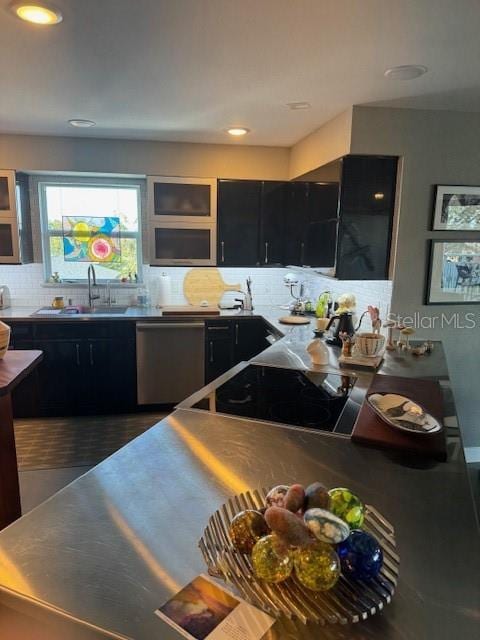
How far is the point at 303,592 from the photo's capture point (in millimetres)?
774

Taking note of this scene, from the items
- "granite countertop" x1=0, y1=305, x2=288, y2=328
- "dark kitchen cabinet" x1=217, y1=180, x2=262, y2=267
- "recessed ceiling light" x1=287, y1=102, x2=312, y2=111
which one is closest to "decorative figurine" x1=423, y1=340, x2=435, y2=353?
"granite countertop" x1=0, y1=305, x2=288, y2=328

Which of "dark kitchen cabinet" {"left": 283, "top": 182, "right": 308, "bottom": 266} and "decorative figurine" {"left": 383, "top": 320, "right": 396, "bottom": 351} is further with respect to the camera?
"dark kitchen cabinet" {"left": 283, "top": 182, "right": 308, "bottom": 266}

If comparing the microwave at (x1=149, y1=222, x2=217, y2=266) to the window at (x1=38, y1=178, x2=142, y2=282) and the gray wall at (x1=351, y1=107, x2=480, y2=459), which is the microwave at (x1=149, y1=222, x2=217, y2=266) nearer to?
the window at (x1=38, y1=178, x2=142, y2=282)

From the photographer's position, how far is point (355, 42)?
5.83ft

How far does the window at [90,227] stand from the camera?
13.5 feet

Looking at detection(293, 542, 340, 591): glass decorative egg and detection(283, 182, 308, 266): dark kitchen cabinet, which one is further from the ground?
detection(283, 182, 308, 266): dark kitchen cabinet

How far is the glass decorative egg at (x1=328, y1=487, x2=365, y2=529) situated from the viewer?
2.84 ft

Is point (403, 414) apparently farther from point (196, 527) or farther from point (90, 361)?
point (90, 361)

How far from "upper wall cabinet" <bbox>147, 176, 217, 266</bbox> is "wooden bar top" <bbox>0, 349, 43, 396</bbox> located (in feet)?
5.64

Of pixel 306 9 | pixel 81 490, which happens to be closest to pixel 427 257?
pixel 306 9

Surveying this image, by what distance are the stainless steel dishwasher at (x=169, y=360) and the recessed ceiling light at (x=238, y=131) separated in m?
1.63

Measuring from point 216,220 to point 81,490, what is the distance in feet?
10.2

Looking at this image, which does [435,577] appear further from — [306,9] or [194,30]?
[194,30]

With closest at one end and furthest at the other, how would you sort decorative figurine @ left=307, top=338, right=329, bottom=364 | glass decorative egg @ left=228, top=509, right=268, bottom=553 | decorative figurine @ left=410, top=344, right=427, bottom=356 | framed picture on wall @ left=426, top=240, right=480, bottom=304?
glass decorative egg @ left=228, top=509, right=268, bottom=553 < decorative figurine @ left=307, top=338, right=329, bottom=364 < decorative figurine @ left=410, top=344, right=427, bottom=356 < framed picture on wall @ left=426, top=240, right=480, bottom=304
